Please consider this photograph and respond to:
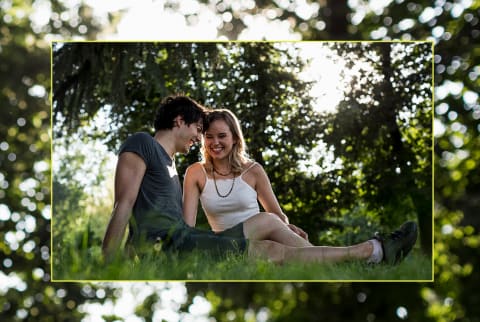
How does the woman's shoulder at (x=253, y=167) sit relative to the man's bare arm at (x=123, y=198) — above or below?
above

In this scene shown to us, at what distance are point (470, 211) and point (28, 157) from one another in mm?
3112

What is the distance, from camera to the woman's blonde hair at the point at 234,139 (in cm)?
459

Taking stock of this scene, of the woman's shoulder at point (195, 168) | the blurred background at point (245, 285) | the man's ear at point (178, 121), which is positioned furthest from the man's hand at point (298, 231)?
the blurred background at point (245, 285)

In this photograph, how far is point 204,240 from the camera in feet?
15.1

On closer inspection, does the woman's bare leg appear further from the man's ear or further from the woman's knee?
the man's ear

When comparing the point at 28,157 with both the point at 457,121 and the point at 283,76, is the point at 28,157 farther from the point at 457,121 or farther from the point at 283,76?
the point at 283,76

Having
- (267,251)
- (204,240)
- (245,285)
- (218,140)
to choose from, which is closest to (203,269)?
(204,240)

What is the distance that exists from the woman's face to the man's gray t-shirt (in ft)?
0.56

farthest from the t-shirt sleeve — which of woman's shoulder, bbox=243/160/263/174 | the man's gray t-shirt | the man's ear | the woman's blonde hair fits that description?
woman's shoulder, bbox=243/160/263/174

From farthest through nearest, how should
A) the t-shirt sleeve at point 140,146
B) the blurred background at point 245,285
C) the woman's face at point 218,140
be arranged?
the blurred background at point 245,285 < the t-shirt sleeve at point 140,146 < the woman's face at point 218,140

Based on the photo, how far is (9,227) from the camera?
8.02 m

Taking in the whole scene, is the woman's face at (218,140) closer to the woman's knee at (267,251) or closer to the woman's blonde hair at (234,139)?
the woman's blonde hair at (234,139)

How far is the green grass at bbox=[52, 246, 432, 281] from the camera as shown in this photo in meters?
4.62

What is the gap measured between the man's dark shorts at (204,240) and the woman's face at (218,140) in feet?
0.99
